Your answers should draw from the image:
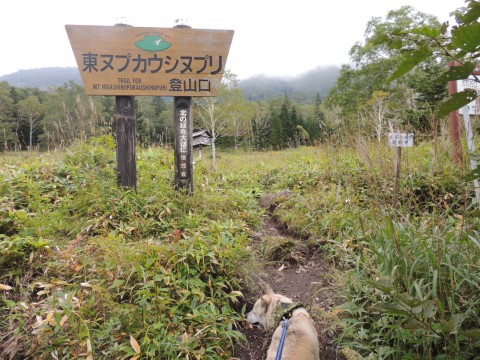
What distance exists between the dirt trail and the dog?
11 centimetres

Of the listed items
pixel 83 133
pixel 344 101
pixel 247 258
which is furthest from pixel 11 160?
pixel 344 101

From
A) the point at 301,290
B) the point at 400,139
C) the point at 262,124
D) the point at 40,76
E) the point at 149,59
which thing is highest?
the point at 40,76

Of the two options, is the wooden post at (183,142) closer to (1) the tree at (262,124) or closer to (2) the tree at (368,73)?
(2) the tree at (368,73)

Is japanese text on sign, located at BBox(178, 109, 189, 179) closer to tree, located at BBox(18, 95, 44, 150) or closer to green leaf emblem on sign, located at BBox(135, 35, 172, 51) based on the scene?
green leaf emblem on sign, located at BBox(135, 35, 172, 51)

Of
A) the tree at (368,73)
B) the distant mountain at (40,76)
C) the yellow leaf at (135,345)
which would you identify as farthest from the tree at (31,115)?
the distant mountain at (40,76)

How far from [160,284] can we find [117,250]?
1.67 feet

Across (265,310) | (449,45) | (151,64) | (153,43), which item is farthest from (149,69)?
(449,45)

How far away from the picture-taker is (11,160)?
14.7ft

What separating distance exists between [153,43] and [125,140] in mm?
1245

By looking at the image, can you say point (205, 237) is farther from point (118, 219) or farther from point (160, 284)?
point (118, 219)

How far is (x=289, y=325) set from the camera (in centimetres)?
187

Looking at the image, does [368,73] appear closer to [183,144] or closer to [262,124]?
[262,124]

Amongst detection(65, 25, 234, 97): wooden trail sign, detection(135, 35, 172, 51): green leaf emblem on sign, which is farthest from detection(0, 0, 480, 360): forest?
detection(135, 35, 172, 51): green leaf emblem on sign

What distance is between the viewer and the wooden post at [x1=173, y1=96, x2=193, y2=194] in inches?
151
